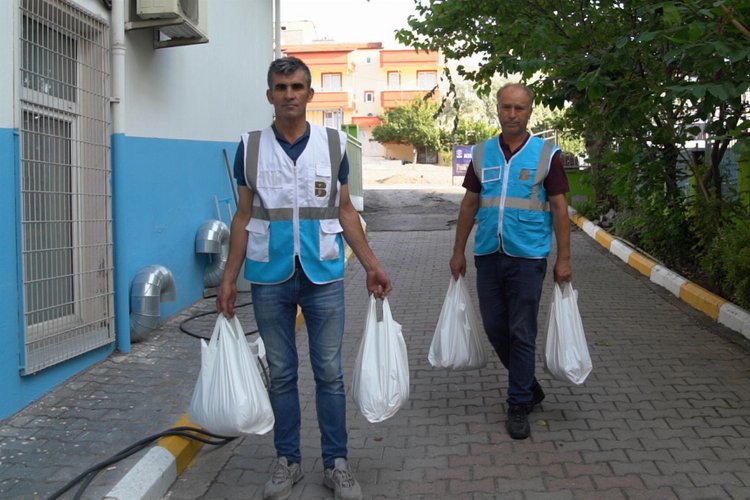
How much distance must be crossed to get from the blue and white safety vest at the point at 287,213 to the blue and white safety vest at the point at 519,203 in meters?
1.17

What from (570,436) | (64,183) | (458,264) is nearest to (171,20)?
(64,183)

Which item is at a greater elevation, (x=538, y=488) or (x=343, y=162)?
(x=343, y=162)

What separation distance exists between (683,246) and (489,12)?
375 centimetres

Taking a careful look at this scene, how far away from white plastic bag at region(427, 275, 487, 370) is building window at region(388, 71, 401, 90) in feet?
177

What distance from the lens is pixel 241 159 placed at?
373cm

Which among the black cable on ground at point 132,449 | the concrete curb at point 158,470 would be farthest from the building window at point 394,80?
the concrete curb at point 158,470

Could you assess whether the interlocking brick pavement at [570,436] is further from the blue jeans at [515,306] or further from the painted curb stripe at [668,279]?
the painted curb stripe at [668,279]

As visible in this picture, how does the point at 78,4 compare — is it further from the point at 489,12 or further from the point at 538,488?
the point at 489,12

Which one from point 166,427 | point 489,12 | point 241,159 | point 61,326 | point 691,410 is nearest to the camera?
point 241,159

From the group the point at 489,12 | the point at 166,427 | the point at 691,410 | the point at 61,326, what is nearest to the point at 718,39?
the point at 691,410

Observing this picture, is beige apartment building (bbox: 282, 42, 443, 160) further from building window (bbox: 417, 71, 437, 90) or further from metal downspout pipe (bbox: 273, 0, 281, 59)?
metal downspout pipe (bbox: 273, 0, 281, 59)

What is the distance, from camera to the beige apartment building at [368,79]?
55188mm

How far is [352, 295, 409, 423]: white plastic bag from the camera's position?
3805mm

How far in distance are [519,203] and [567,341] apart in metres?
0.84
